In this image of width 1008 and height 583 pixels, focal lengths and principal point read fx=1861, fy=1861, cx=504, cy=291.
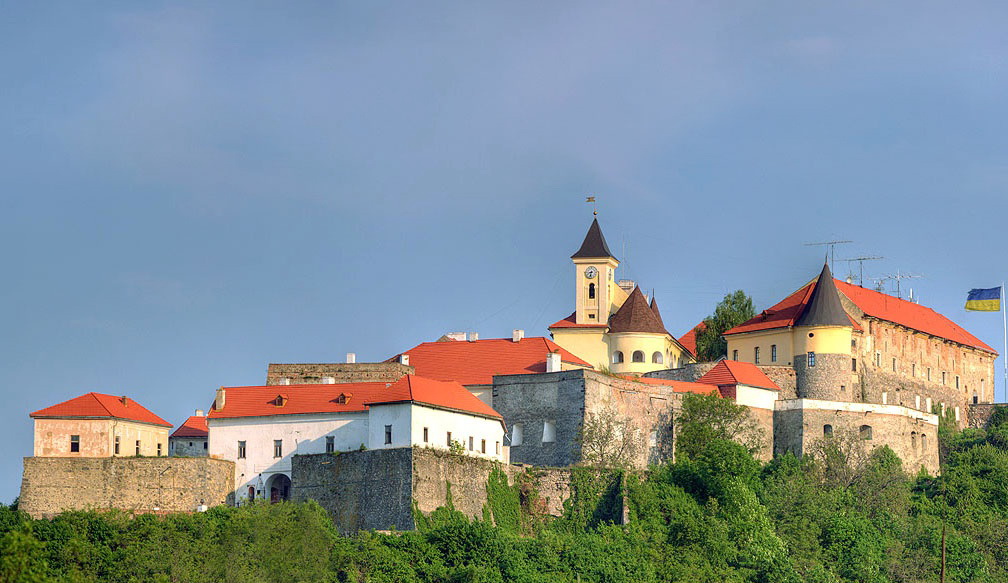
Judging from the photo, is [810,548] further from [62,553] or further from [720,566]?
[62,553]

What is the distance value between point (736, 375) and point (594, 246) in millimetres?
13385

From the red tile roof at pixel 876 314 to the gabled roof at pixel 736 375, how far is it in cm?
375

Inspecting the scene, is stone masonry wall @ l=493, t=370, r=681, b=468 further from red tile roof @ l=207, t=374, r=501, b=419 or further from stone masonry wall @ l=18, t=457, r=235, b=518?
stone masonry wall @ l=18, t=457, r=235, b=518

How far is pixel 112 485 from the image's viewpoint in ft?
253

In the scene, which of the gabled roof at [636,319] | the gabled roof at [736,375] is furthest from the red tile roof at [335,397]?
the gabled roof at [636,319]

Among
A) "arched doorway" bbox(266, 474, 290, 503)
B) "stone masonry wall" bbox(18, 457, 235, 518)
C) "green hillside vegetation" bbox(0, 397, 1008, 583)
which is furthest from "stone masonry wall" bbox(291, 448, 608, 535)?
"stone masonry wall" bbox(18, 457, 235, 518)

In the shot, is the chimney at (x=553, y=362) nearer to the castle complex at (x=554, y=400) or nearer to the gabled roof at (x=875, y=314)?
the castle complex at (x=554, y=400)

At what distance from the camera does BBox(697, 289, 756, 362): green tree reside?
335 ft

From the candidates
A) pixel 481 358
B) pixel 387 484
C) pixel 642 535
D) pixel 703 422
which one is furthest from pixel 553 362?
pixel 387 484

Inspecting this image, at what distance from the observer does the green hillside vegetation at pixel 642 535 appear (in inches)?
2869

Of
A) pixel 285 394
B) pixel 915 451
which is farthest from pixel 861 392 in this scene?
pixel 285 394

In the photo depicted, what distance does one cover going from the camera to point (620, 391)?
86812 millimetres

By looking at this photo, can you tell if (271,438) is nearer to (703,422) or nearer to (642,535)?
(642,535)

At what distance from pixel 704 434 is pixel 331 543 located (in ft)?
69.1
